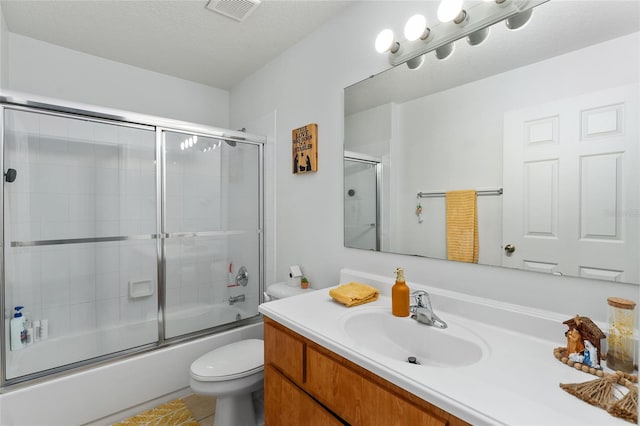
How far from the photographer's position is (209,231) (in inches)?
91.0

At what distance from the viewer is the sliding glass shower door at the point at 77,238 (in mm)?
1683

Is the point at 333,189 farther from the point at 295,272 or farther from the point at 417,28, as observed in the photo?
the point at 417,28

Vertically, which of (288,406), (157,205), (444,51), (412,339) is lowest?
(288,406)

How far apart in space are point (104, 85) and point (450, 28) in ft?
8.11

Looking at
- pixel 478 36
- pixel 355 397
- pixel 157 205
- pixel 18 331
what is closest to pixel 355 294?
pixel 355 397

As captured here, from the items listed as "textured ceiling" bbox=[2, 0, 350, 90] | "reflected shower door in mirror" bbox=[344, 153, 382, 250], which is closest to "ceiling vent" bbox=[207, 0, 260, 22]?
"textured ceiling" bbox=[2, 0, 350, 90]

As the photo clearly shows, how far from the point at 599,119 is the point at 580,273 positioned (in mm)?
467

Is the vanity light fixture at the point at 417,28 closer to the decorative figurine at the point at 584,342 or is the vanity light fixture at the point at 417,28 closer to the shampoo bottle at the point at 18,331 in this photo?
the decorative figurine at the point at 584,342

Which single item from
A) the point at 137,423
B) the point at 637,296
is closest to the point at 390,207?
the point at 637,296

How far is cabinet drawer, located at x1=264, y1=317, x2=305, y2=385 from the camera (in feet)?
3.61

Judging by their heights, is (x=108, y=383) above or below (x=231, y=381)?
below

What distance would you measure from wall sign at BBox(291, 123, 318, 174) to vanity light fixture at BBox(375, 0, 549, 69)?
63 cm

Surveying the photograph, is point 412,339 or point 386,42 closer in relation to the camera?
point 412,339

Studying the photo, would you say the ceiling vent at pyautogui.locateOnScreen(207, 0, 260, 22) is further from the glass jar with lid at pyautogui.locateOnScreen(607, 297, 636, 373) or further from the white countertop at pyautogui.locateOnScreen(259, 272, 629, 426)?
the glass jar with lid at pyautogui.locateOnScreen(607, 297, 636, 373)
